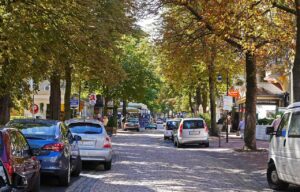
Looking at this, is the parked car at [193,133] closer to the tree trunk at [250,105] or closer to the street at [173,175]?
the tree trunk at [250,105]

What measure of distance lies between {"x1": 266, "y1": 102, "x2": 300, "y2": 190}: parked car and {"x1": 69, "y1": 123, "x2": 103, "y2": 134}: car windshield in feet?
20.7

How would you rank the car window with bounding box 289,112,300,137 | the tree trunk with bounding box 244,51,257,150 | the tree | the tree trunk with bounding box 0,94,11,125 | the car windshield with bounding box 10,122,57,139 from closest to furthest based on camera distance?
the car window with bounding box 289,112,300,137 < the car windshield with bounding box 10,122,57,139 < the tree < the tree trunk with bounding box 0,94,11,125 < the tree trunk with bounding box 244,51,257,150

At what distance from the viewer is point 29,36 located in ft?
65.5

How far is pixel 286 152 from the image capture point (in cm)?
1278

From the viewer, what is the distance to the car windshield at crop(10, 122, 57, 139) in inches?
533

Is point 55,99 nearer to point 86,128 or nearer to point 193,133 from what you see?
point 193,133

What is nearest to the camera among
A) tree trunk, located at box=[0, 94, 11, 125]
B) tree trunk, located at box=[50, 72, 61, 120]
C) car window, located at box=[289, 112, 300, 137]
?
car window, located at box=[289, 112, 300, 137]

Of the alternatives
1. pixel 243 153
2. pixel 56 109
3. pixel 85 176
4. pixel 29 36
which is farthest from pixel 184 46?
pixel 85 176

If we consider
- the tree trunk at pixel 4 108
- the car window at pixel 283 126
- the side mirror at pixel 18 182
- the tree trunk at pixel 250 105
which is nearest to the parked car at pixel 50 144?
the side mirror at pixel 18 182

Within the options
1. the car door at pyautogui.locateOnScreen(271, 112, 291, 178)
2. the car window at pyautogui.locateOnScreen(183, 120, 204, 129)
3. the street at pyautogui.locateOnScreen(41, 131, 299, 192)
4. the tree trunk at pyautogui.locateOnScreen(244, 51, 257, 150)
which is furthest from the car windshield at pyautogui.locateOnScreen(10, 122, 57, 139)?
the car window at pyautogui.locateOnScreen(183, 120, 204, 129)

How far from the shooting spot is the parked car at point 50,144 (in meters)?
13.2

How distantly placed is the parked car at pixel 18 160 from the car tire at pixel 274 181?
5840 mm

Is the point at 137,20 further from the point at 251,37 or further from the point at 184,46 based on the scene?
the point at 251,37

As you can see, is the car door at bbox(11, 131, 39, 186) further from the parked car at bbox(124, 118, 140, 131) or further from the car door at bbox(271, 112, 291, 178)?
the parked car at bbox(124, 118, 140, 131)
